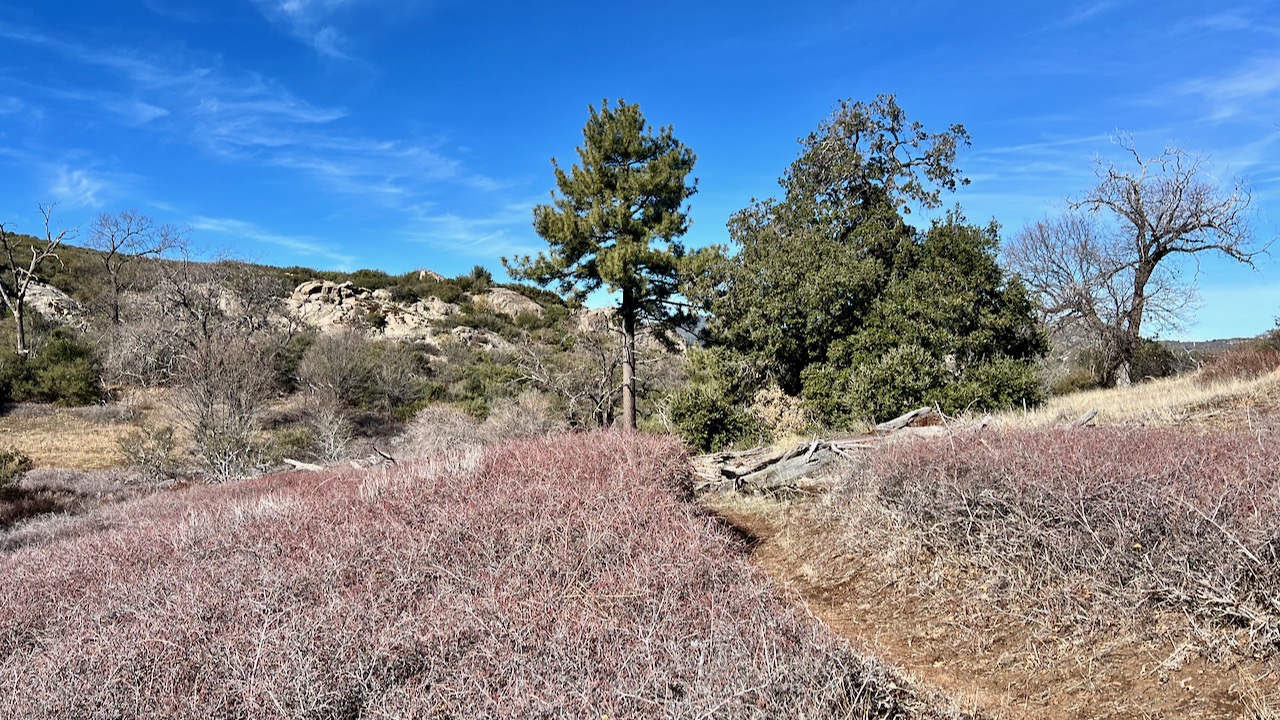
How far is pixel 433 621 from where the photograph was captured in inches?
120

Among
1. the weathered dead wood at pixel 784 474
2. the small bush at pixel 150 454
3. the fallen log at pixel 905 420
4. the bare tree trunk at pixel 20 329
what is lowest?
the small bush at pixel 150 454

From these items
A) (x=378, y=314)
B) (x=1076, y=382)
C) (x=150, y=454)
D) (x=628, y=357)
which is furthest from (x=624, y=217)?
(x=378, y=314)

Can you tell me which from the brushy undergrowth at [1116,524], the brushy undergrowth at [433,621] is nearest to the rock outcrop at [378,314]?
the brushy undergrowth at [433,621]

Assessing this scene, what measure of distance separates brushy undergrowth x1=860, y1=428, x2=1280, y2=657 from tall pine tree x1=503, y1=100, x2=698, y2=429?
12.7 metres

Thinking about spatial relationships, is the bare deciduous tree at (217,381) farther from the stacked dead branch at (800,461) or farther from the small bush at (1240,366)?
the small bush at (1240,366)

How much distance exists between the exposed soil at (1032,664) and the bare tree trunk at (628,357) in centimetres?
1296

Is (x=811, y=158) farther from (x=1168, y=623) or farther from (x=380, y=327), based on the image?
(x=380, y=327)

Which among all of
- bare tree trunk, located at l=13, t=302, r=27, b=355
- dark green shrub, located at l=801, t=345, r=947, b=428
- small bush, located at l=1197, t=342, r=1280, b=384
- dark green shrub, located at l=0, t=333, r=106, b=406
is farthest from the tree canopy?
bare tree trunk, located at l=13, t=302, r=27, b=355

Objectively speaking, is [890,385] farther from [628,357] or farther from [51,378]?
[51,378]

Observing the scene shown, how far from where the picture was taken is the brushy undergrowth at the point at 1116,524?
3.40 meters

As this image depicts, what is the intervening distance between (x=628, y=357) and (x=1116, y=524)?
14.5 metres

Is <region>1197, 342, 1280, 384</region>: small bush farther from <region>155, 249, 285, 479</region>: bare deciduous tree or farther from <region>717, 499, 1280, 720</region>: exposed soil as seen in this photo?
<region>155, 249, 285, 479</region>: bare deciduous tree

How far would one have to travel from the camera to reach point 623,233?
17750 millimetres

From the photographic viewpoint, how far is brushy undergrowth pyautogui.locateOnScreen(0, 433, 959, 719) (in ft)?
8.18
